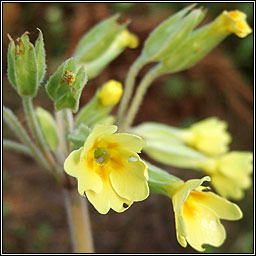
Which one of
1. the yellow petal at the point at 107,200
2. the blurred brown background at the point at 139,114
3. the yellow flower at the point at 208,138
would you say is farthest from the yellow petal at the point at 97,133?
the blurred brown background at the point at 139,114

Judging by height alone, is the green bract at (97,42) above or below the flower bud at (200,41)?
above

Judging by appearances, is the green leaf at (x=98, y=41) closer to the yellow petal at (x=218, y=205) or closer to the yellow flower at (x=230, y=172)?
the yellow flower at (x=230, y=172)

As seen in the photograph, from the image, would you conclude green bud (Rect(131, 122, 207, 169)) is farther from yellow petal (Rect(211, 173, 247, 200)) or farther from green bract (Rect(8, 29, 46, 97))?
green bract (Rect(8, 29, 46, 97))

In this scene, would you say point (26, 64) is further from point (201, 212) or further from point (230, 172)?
point (230, 172)

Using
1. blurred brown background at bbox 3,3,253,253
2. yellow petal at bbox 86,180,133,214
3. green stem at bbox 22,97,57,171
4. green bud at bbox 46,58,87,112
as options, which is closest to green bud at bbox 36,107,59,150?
green stem at bbox 22,97,57,171

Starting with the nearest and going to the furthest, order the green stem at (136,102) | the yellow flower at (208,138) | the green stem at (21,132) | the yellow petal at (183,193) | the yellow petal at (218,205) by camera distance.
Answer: the yellow petal at (183,193) < the yellow petal at (218,205) < the green stem at (21,132) < the green stem at (136,102) < the yellow flower at (208,138)
